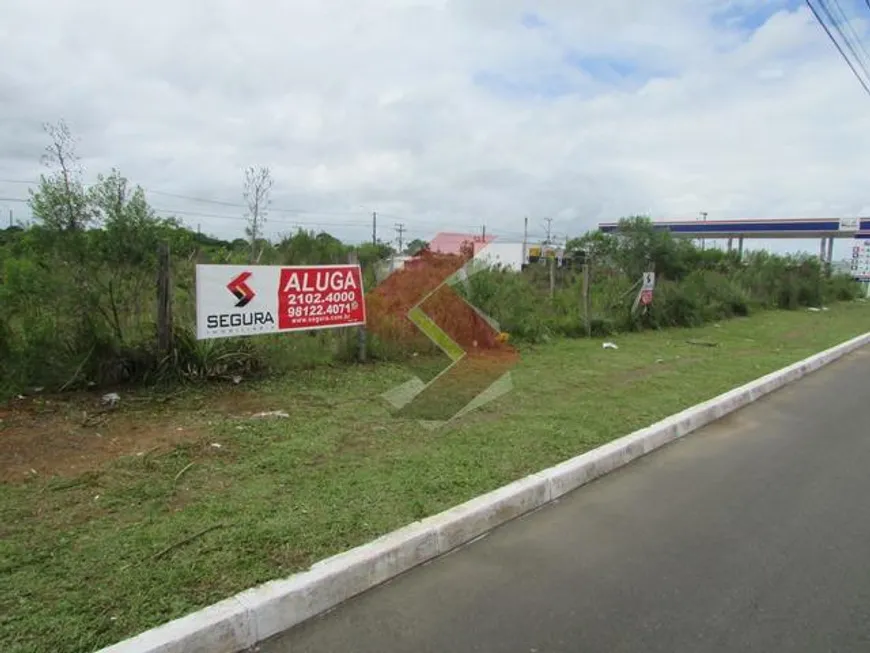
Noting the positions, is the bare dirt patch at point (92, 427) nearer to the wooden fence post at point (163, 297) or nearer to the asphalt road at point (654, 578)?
the wooden fence post at point (163, 297)

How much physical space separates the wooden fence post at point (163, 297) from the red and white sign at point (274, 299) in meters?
0.36

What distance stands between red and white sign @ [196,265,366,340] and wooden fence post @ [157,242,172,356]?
1.17ft

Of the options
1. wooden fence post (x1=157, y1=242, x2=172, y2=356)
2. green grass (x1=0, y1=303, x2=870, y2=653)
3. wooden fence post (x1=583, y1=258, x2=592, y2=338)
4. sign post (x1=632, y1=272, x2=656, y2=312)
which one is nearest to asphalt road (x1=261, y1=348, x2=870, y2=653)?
green grass (x1=0, y1=303, x2=870, y2=653)

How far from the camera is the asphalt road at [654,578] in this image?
2906 mm

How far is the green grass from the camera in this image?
116 inches

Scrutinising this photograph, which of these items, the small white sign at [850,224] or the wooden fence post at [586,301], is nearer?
the wooden fence post at [586,301]

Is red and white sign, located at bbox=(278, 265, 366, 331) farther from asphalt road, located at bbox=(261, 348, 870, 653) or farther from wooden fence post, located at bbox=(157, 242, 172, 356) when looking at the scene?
asphalt road, located at bbox=(261, 348, 870, 653)

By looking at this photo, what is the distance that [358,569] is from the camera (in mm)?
3277

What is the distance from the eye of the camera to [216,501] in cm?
408

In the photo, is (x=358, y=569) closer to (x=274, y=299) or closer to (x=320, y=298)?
(x=274, y=299)

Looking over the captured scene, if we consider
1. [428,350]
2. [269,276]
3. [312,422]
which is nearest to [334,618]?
[312,422]

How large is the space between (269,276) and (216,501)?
154 inches

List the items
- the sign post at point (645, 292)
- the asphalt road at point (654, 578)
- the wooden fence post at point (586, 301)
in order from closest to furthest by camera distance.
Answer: the asphalt road at point (654, 578)
the wooden fence post at point (586, 301)
the sign post at point (645, 292)

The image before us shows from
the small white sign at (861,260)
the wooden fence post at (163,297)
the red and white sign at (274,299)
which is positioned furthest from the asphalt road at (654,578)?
the small white sign at (861,260)
